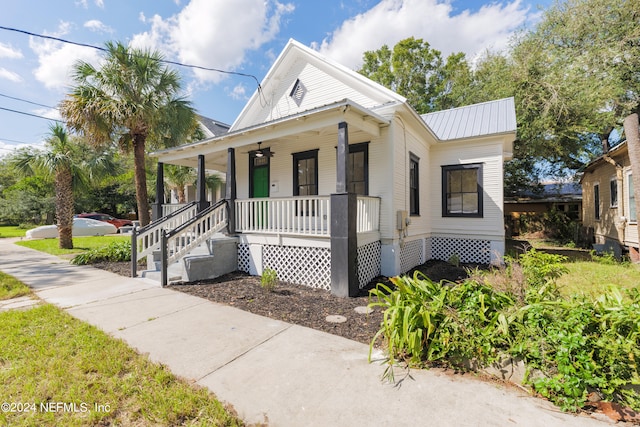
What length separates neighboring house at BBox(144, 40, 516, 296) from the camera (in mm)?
5984

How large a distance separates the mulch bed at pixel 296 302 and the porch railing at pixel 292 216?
123 cm

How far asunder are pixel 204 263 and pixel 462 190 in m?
8.40

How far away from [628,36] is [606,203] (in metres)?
6.45

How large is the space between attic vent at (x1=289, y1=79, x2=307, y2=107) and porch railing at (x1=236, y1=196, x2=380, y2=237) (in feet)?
12.3

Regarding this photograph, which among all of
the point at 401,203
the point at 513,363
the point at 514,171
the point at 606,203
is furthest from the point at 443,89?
the point at 513,363

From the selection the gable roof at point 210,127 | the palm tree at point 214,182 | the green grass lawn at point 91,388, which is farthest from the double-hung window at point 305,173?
the gable roof at point 210,127

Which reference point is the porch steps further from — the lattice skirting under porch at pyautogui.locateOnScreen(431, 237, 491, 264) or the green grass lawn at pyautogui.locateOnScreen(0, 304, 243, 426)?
the lattice skirting under porch at pyautogui.locateOnScreen(431, 237, 491, 264)

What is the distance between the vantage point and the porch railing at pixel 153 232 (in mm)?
7000

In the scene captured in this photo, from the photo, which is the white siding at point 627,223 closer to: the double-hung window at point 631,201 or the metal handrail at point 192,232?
the double-hung window at point 631,201

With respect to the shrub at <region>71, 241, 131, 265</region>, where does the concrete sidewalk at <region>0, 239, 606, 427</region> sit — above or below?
below

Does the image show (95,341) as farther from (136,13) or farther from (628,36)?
(628,36)

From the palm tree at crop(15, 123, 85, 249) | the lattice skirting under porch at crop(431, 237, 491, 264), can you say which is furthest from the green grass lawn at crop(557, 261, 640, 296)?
the palm tree at crop(15, 123, 85, 249)

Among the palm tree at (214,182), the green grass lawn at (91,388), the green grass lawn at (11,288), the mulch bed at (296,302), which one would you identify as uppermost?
the palm tree at (214,182)

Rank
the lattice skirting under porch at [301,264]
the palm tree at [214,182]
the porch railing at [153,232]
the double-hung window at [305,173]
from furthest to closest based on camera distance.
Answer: the palm tree at [214,182], the double-hung window at [305,173], the porch railing at [153,232], the lattice skirting under porch at [301,264]
